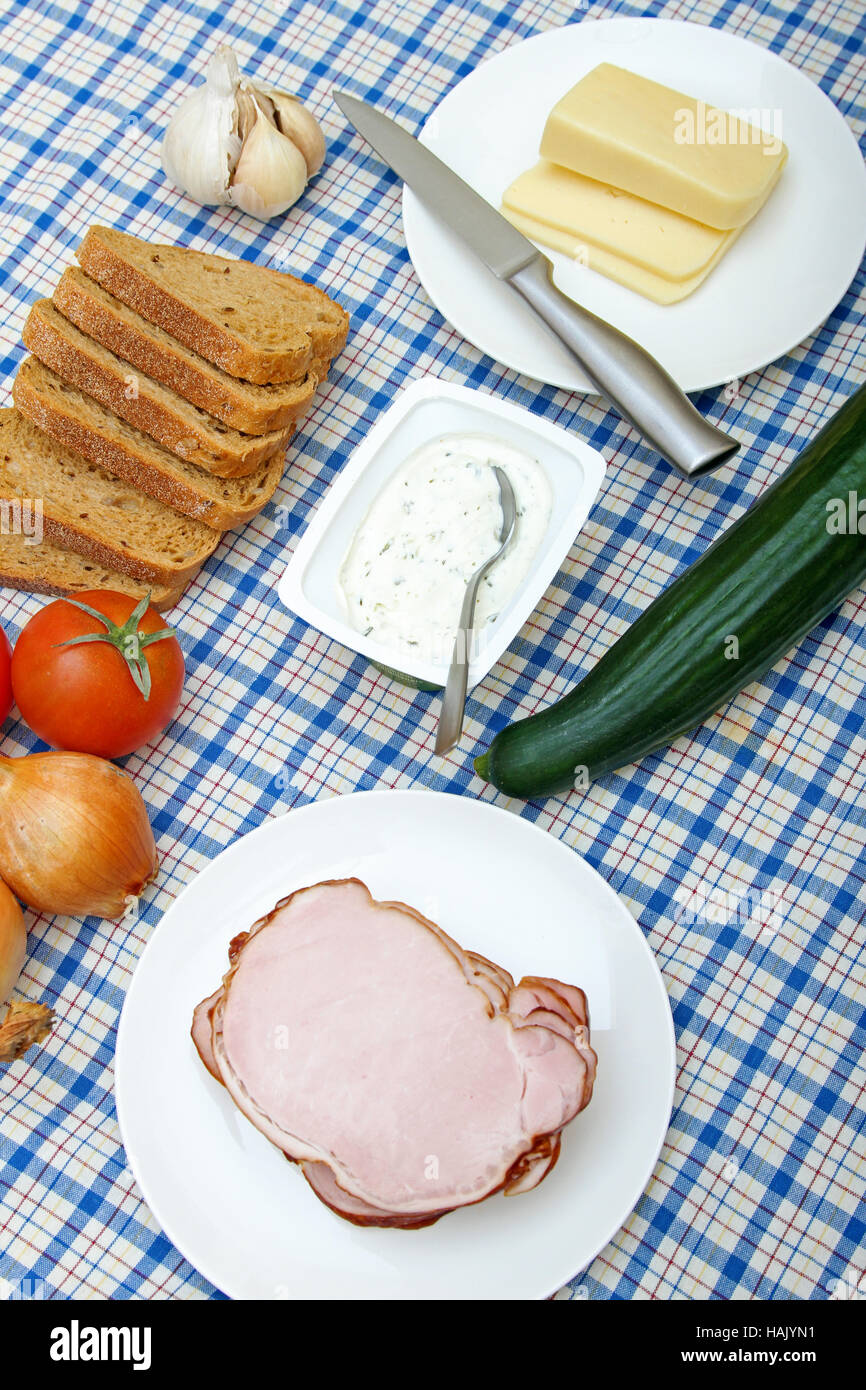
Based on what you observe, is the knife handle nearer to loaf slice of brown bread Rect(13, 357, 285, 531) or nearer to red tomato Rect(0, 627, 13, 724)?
loaf slice of brown bread Rect(13, 357, 285, 531)

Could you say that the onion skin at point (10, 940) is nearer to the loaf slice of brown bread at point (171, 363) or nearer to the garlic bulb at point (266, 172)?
the loaf slice of brown bread at point (171, 363)

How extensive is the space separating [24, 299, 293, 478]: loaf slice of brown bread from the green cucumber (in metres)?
0.61

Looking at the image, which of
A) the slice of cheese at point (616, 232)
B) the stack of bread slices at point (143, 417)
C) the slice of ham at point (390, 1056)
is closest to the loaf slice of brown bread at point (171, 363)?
the stack of bread slices at point (143, 417)

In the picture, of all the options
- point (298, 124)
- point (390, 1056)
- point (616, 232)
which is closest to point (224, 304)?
point (298, 124)

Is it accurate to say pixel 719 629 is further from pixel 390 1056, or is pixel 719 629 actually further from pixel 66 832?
pixel 66 832

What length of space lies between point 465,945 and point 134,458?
0.89 m

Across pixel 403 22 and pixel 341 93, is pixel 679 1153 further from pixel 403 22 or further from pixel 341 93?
pixel 403 22

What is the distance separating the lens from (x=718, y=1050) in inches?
64.1

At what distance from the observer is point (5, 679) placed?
1735mm

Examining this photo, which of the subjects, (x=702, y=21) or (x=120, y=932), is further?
(x=702, y=21)

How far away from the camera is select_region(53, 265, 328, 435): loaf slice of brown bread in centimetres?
178
